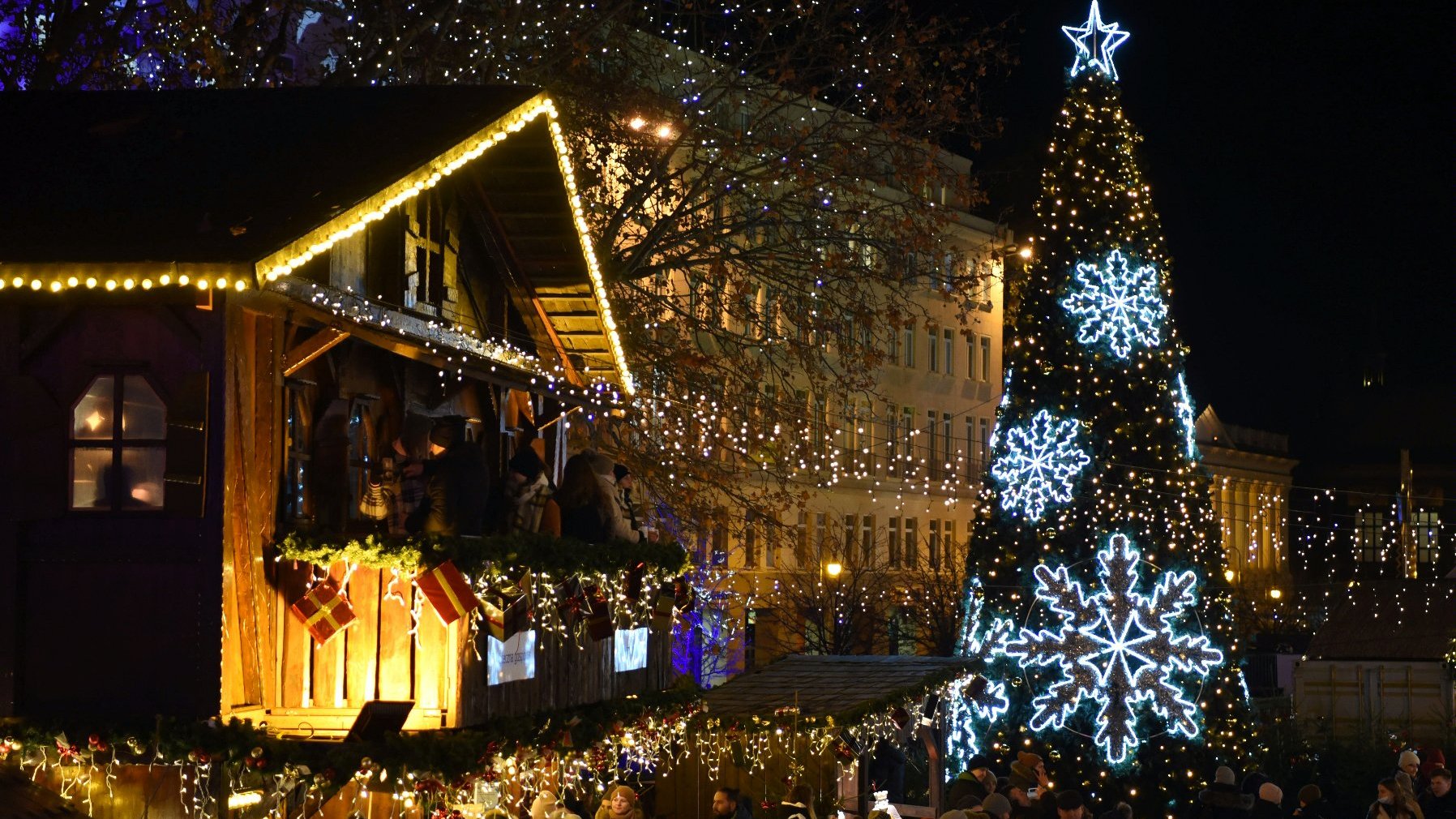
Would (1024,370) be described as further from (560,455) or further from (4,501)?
(4,501)

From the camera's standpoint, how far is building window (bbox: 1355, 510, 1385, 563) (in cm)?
8738

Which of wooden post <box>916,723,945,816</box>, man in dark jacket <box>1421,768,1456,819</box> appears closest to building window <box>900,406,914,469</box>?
wooden post <box>916,723,945,816</box>

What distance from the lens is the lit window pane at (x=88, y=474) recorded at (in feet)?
39.0

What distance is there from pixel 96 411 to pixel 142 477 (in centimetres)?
51

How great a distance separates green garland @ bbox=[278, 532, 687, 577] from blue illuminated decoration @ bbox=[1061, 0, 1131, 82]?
1676cm

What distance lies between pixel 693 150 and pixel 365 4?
171 inches

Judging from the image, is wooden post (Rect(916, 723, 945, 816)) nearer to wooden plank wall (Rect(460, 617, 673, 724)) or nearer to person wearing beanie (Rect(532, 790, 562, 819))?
wooden plank wall (Rect(460, 617, 673, 724))

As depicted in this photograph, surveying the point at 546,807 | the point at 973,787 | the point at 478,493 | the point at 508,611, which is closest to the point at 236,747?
the point at 508,611

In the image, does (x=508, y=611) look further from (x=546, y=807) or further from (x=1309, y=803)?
(x=1309, y=803)

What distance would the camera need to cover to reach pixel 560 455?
19.6 meters

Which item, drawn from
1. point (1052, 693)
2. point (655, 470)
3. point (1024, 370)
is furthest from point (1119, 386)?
point (655, 470)

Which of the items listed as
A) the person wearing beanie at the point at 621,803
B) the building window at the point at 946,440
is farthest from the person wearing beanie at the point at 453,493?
the building window at the point at 946,440

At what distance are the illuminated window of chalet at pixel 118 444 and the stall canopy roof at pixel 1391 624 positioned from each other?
117 ft

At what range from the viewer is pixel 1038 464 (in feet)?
92.0
